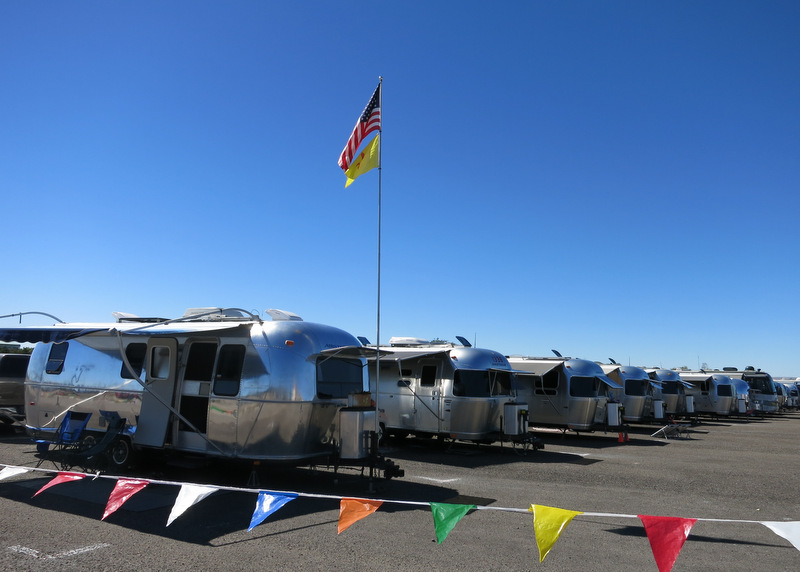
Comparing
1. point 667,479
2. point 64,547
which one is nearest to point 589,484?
point 667,479

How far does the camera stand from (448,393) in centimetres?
1509

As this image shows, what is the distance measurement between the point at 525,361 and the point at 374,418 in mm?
11524

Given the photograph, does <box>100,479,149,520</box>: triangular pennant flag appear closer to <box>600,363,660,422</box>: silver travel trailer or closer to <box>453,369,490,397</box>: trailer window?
<box>453,369,490,397</box>: trailer window

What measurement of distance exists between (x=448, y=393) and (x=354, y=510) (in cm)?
874

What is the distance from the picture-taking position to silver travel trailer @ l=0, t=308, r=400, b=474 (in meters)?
9.48

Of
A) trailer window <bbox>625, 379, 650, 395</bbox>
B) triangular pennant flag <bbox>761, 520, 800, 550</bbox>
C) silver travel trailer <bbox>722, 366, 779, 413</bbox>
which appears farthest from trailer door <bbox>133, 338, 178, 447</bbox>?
silver travel trailer <bbox>722, 366, 779, 413</bbox>

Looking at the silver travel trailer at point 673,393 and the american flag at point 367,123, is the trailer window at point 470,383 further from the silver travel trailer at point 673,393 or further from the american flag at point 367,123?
the silver travel trailer at point 673,393

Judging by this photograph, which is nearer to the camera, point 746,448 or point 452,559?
point 452,559

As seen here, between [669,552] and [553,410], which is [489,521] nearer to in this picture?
[669,552]

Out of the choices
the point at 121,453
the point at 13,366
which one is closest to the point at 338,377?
the point at 121,453

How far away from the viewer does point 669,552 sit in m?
5.09

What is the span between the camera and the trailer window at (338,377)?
10109 mm

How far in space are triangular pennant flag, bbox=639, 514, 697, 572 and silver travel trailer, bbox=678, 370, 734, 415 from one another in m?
27.6

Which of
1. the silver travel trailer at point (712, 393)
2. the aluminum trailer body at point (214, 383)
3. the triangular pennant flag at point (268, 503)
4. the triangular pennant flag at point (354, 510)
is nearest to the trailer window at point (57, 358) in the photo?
the aluminum trailer body at point (214, 383)
